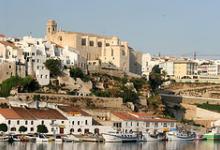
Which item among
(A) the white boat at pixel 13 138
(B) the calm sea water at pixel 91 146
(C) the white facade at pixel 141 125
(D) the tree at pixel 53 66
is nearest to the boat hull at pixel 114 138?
(B) the calm sea water at pixel 91 146

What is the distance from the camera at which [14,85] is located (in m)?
59.8

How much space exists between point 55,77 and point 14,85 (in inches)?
226

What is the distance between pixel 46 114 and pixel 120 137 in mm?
6429

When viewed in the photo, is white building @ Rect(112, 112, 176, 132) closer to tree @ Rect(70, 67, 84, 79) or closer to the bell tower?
tree @ Rect(70, 67, 84, 79)

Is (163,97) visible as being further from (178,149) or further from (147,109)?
(178,149)

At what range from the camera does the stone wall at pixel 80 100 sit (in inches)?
2335

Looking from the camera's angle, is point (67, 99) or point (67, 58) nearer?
point (67, 99)

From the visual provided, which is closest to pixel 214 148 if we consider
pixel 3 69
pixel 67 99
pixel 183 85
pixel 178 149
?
pixel 178 149

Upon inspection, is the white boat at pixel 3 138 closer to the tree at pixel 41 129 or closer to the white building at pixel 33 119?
the white building at pixel 33 119

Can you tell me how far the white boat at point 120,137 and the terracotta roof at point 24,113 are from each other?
6.19 metres

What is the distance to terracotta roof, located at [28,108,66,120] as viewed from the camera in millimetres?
56312

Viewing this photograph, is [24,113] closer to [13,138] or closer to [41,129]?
[41,129]

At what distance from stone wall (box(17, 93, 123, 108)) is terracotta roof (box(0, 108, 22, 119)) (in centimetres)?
330

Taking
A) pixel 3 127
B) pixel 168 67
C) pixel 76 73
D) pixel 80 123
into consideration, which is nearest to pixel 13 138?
pixel 3 127
